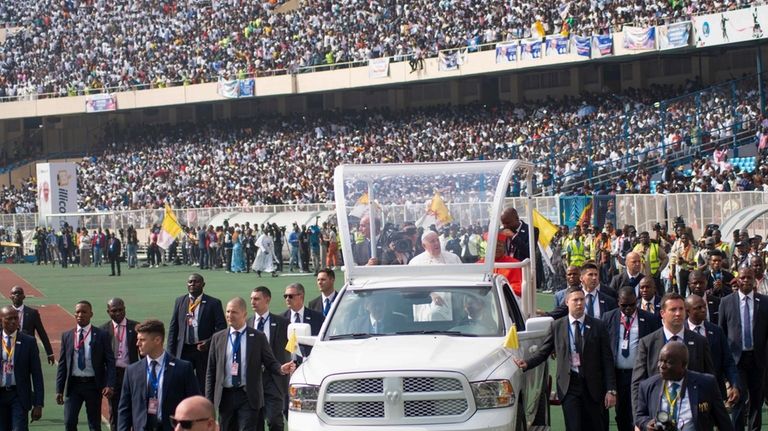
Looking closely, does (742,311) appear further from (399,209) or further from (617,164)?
(617,164)

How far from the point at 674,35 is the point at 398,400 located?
36279mm

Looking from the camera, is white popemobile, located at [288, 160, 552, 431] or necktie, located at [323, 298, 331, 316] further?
necktie, located at [323, 298, 331, 316]

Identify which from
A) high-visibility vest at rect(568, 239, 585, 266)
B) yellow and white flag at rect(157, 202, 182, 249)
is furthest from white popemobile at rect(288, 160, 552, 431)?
yellow and white flag at rect(157, 202, 182, 249)

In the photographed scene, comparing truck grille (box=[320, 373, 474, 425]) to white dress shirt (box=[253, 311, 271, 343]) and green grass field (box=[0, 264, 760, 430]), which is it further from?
green grass field (box=[0, 264, 760, 430])

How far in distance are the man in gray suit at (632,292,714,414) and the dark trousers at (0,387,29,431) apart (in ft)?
18.0

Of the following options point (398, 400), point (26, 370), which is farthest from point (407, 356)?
point (26, 370)

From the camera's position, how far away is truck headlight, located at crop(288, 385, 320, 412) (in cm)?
1035

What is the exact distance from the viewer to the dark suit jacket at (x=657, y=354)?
1015 cm

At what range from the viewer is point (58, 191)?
57719 millimetres

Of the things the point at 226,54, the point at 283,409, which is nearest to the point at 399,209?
the point at 283,409

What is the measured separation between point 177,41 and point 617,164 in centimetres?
3621

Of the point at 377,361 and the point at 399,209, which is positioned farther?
the point at 399,209

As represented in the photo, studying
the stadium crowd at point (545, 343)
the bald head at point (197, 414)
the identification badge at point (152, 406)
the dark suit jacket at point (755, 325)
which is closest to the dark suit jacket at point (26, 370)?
the stadium crowd at point (545, 343)

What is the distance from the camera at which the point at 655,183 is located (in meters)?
37.7
